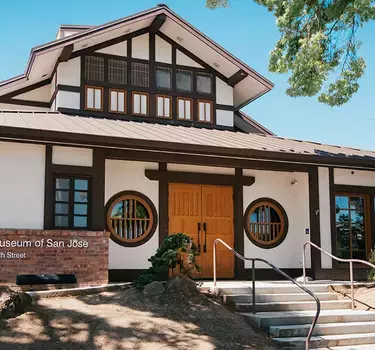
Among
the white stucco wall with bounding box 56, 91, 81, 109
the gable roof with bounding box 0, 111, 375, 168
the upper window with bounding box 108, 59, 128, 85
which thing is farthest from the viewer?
the upper window with bounding box 108, 59, 128, 85

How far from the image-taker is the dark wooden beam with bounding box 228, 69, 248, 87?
53.5 feet

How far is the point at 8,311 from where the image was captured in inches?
327

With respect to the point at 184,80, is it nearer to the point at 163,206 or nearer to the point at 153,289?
the point at 163,206

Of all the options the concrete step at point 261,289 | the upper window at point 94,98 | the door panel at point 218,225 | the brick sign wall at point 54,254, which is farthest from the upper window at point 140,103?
the concrete step at point 261,289

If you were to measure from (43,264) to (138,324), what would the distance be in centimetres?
320

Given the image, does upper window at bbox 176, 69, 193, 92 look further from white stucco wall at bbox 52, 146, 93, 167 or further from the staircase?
the staircase

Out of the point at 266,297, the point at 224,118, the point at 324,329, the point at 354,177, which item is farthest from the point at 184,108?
the point at 324,329

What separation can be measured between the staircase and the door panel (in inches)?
104

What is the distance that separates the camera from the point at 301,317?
32.6 ft

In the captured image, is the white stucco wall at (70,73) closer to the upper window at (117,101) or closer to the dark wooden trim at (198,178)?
the upper window at (117,101)

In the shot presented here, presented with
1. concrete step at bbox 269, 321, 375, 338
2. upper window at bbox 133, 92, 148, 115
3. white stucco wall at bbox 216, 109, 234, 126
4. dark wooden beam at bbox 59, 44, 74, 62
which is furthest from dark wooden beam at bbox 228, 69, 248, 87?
concrete step at bbox 269, 321, 375, 338

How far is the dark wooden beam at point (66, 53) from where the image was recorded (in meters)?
14.4

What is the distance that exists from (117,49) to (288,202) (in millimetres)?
6210

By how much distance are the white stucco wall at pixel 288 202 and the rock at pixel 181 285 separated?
453 cm
